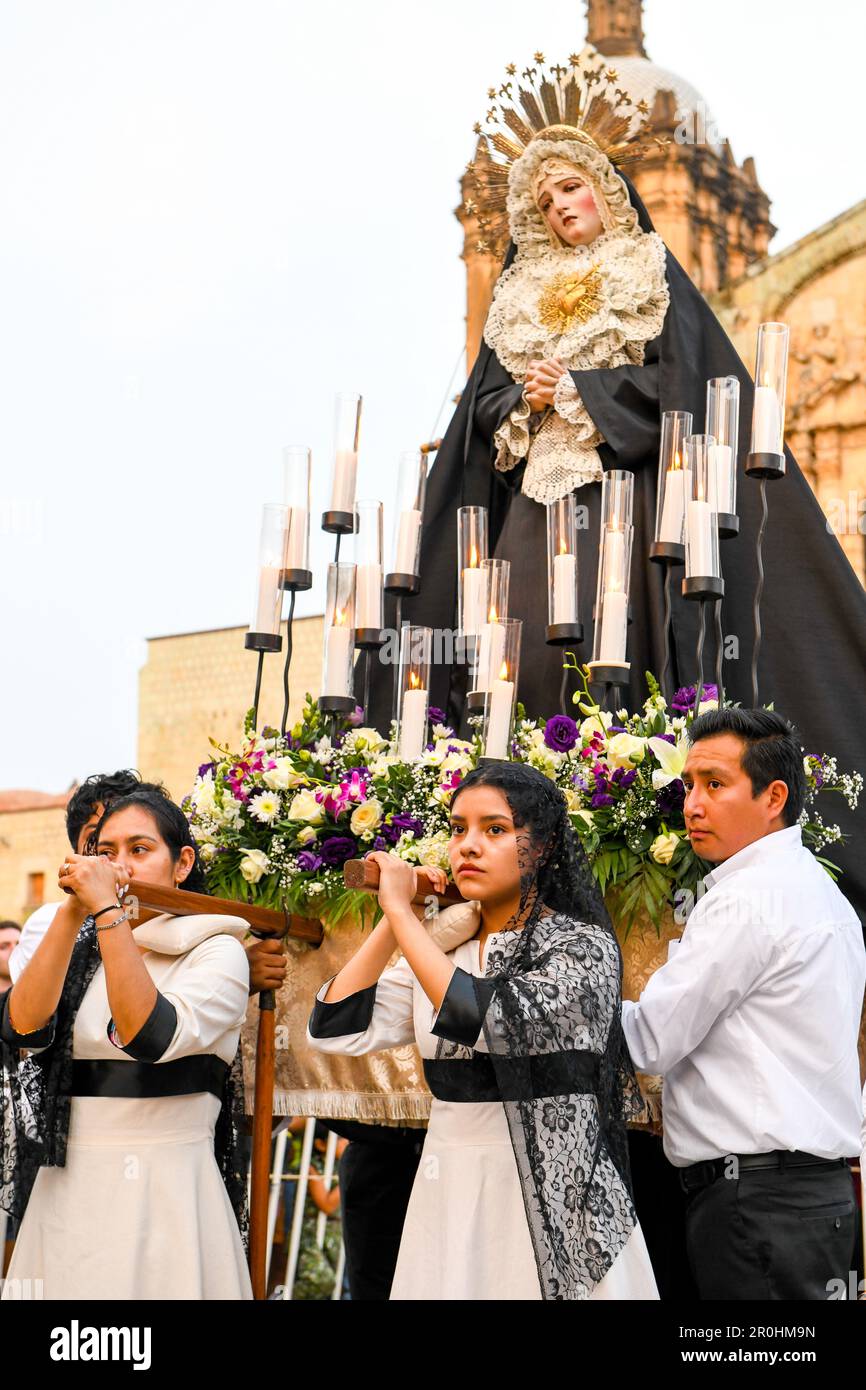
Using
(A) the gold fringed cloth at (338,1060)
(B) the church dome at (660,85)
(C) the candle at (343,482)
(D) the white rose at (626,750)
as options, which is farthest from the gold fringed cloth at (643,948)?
(B) the church dome at (660,85)

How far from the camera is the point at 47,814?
1922 cm

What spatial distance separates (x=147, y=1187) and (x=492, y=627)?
162 cm

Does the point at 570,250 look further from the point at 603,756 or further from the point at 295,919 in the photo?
the point at 295,919

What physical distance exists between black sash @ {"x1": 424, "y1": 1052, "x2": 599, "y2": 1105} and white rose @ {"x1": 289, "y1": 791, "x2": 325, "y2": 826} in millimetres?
990

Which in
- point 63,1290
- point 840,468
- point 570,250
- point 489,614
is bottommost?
point 63,1290

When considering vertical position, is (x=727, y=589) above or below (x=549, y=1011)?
above

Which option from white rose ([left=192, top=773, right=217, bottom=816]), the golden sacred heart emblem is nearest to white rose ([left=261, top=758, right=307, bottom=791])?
white rose ([left=192, top=773, right=217, bottom=816])

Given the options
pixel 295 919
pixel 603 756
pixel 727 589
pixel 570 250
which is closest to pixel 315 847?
pixel 295 919

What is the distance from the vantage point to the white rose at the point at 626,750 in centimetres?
398

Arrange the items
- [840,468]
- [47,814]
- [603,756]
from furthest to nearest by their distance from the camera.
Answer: [47,814] → [840,468] → [603,756]

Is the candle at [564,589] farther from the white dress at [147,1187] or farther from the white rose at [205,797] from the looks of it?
the white dress at [147,1187]

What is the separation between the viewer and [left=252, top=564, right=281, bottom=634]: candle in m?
4.61

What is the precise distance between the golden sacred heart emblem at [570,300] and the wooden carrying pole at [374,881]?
227cm

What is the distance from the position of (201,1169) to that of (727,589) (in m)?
2.24
